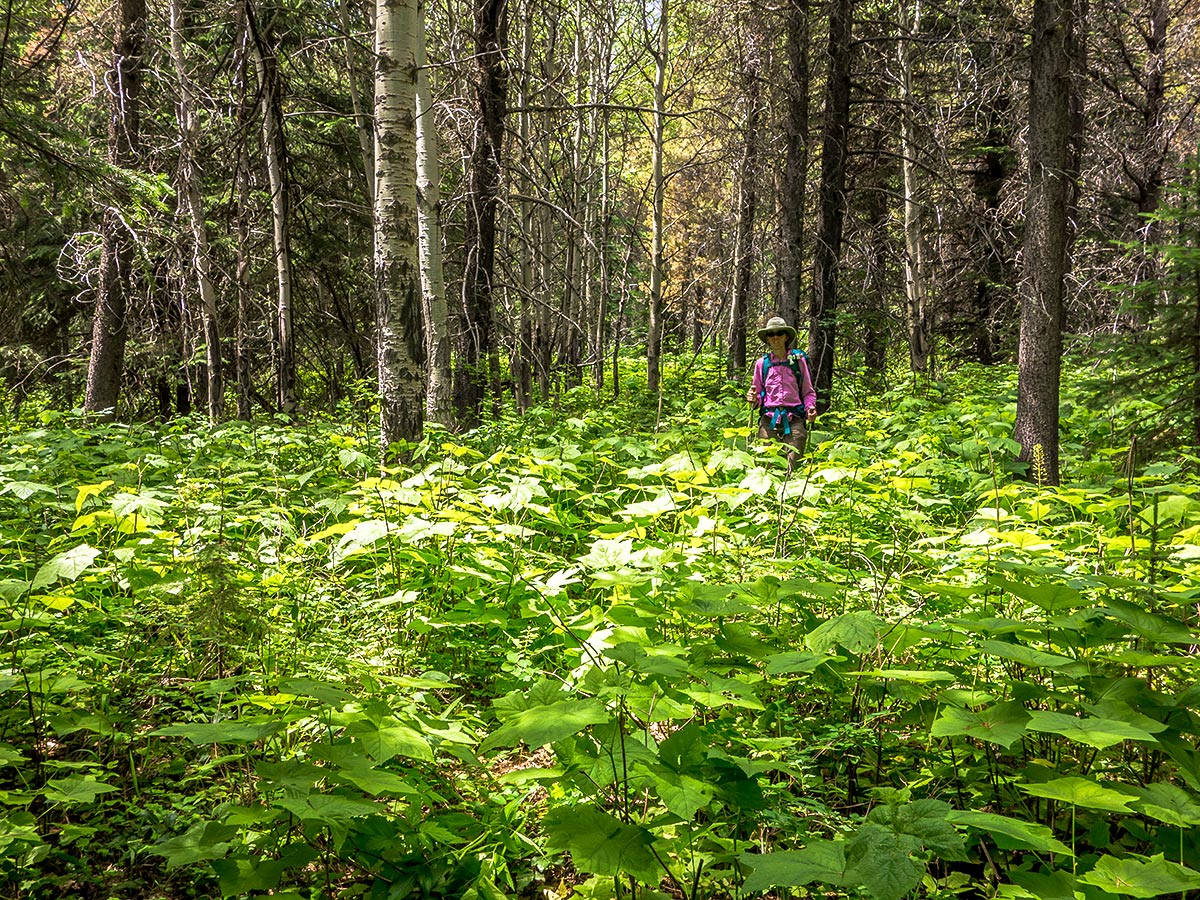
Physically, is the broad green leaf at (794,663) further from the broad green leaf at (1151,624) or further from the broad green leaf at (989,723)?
the broad green leaf at (1151,624)

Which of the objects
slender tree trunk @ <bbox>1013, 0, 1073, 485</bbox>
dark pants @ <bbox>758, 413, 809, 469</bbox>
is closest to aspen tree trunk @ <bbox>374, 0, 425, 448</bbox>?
dark pants @ <bbox>758, 413, 809, 469</bbox>

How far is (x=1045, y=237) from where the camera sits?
6.51 metres

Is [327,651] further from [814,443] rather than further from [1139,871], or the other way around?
[814,443]

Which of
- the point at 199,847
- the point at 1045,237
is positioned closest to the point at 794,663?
the point at 199,847

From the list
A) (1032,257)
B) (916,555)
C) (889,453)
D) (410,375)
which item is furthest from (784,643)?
(1032,257)

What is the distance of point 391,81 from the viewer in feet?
16.5

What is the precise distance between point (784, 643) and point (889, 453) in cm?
452

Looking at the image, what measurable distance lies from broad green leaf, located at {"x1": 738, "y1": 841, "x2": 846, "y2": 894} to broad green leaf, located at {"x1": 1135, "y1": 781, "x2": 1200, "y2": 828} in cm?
77

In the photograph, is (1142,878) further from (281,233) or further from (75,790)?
(281,233)

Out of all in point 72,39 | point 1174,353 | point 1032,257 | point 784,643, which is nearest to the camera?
point 784,643

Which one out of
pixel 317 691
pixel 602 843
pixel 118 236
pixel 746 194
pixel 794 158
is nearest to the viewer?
pixel 602 843

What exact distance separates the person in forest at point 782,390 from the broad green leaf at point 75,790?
21.6 ft

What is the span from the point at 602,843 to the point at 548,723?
0.94 feet

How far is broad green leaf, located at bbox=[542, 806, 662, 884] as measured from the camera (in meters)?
1.58
